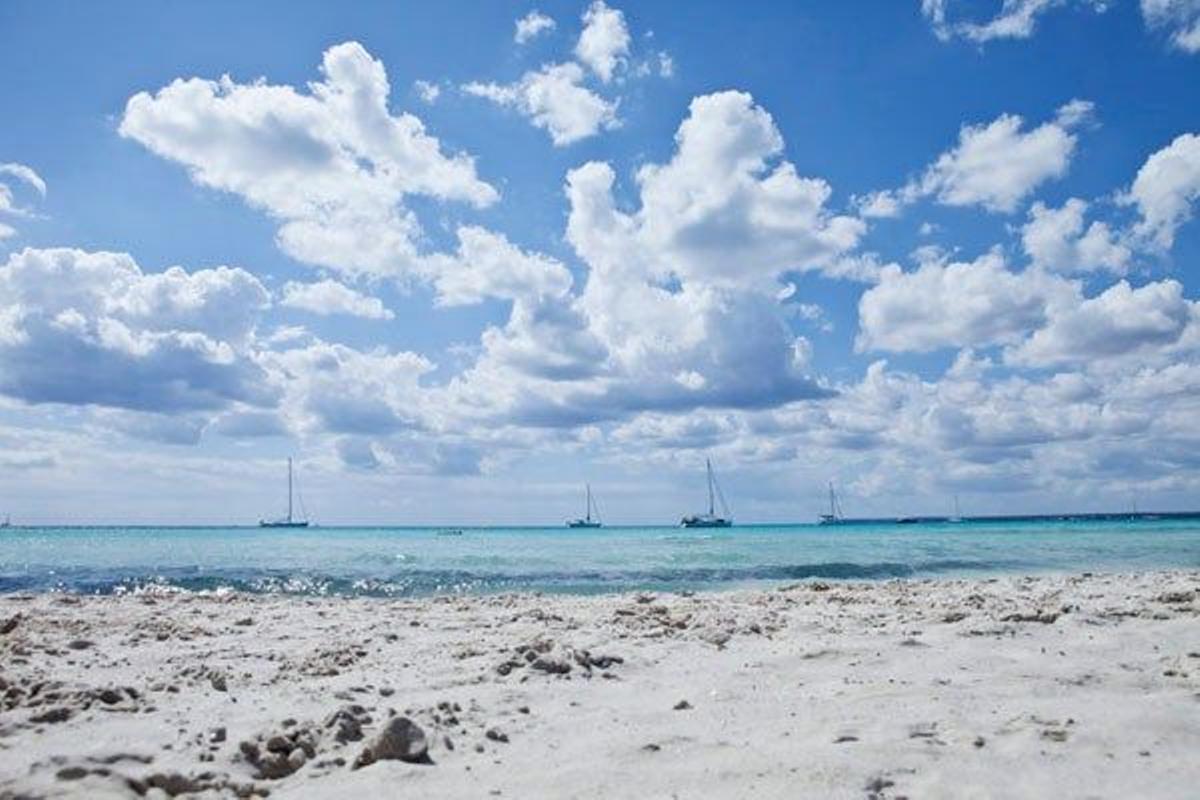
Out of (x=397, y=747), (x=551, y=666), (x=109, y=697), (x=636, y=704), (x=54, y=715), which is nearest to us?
(x=397, y=747)

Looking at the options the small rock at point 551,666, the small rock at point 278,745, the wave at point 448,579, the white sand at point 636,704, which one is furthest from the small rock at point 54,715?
the wave at point 448,579

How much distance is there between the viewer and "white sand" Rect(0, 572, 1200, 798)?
517 centimetres

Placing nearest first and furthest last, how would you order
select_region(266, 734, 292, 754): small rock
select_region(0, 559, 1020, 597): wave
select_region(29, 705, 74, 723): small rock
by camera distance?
select_region(266, 734, 292, 754): small rock → select_region(29, 705, 74, 723): small rock → select_region(0, 559, 1020, 597): wave

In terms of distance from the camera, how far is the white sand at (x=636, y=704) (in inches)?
204

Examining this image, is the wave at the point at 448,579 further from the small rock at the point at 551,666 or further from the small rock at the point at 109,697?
the small rock at the point at 109,697

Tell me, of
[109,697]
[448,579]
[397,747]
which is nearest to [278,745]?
[397,747]

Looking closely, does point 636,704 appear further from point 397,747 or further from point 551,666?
point 397,747

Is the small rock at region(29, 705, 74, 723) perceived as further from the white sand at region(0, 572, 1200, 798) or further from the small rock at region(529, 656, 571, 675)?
the small rock at region(529, 656, 571, 675)

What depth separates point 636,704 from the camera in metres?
7.20

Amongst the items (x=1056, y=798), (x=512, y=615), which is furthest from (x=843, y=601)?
(x=1056, y=798)

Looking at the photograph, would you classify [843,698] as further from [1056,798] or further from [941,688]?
[1056,798]

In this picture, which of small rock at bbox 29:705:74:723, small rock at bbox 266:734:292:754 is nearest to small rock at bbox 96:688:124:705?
small rock at bbox 29:705:74:723

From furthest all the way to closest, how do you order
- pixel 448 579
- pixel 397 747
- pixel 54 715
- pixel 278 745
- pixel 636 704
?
pixel 448 579, pixel 636 704, pixel 54 715, pixel 278 745, pixel 397 747

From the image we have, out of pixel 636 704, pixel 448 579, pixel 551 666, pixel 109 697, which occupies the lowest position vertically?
pixel 448 579
